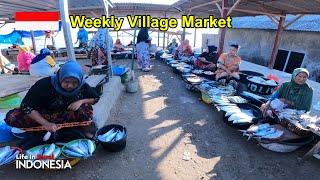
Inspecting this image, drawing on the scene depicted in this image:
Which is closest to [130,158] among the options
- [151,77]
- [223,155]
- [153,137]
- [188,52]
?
[153,137]

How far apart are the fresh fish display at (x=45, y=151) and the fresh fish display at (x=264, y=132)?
304 cm

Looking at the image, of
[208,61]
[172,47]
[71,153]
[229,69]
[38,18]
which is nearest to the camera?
[71,153]

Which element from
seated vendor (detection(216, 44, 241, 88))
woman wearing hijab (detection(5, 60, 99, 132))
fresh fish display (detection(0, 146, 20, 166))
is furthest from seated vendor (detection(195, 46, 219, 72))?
fresh fish display (detection(0, 146, 20, 166))

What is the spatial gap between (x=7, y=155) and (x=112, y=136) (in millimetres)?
1446

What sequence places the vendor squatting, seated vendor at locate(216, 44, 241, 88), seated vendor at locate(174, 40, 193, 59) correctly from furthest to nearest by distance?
seated vendor at locate(174, 40, 193, 59)
the vendor squatting
seated vendor at locate(216, 44, 241, 88)

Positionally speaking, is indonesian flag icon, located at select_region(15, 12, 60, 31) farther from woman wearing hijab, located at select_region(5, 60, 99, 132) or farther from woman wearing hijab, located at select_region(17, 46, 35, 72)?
woman wearing hijab, located at select_region(5, 60, 99, 132)

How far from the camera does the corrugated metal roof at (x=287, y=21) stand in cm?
1103

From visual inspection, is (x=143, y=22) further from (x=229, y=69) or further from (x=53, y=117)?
(x=53, y=117)

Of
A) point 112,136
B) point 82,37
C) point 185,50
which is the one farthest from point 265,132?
point 82,37

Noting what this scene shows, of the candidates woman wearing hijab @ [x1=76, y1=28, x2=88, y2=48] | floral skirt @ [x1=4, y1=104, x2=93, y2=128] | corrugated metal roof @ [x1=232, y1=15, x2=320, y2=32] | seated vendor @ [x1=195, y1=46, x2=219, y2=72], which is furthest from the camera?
woman wearing hijab @ [x1=76, y1=28, x2=88, y2=48]

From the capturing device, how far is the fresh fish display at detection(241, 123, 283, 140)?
12.8 feet

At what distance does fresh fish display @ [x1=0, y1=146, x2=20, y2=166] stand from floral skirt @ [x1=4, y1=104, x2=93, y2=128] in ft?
1.10

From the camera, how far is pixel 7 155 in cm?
297

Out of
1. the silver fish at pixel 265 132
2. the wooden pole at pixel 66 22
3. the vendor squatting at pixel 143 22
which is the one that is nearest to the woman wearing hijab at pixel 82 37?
the vendor squatting at pixel 143 22
